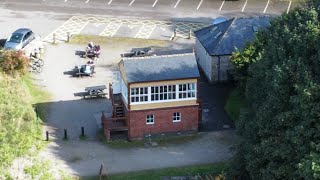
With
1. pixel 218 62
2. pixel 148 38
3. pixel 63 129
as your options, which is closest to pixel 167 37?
pixel 148 38

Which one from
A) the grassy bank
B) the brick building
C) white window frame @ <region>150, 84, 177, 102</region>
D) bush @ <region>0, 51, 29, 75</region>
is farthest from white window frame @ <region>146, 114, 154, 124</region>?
bush @ <region>0, 51, 29, 75</region>

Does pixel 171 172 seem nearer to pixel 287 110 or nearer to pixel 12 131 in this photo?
pixel 287 110

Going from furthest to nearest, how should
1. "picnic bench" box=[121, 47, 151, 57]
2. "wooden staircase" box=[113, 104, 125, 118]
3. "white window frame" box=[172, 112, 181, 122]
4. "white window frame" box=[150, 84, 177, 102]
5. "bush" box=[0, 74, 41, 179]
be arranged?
"picnic bench" box=[121, 47, 151, 57] < "wooden staircase" box=[113, 104, 125, 118] < "white window frame" box=[172, 112, 181, 122] < "white window frame" box=[150, 84, 177, 102] < "bush" box=[0, 74, 41, 179]

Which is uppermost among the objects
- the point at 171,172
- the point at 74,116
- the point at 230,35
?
the point at 230,35

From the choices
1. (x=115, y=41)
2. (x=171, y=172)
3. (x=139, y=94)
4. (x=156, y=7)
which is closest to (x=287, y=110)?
(x=171, y=172)

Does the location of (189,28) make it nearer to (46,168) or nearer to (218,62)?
(218,62)

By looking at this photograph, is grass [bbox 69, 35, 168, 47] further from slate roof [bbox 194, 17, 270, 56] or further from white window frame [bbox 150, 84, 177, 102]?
white window frame [bbox 150, 84, 177, 102]

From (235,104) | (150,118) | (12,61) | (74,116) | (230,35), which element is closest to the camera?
(150,118)
